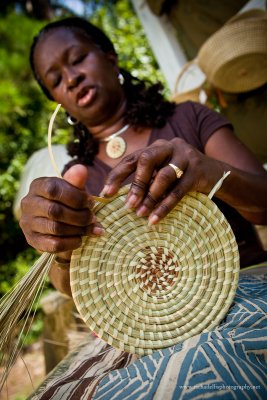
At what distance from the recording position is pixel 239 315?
2.46ft

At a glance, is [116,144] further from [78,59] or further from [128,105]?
[78,59]

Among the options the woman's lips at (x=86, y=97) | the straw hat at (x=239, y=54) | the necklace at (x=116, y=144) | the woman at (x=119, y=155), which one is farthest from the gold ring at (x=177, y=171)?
the straw hat at (x=239, y=54)

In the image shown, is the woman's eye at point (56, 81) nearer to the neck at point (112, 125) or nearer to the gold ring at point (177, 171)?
the neck at point (112, 125)

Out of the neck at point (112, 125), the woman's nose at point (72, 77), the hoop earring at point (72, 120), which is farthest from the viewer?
the hoop earring at point (72, 120)

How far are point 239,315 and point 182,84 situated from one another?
221cm

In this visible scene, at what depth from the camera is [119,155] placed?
1.36 m

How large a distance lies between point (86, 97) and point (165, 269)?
886mm

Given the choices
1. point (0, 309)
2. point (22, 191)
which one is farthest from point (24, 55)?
point (0, 309)

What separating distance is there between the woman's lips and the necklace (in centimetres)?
19

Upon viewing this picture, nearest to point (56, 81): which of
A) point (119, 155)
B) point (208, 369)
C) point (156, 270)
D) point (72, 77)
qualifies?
point (72, 77)

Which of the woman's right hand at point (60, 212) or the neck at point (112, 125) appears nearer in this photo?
the woman's right hand at point (60, 212)

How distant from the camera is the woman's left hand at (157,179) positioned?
724mm

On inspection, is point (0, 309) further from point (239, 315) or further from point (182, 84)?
point (182, 84)

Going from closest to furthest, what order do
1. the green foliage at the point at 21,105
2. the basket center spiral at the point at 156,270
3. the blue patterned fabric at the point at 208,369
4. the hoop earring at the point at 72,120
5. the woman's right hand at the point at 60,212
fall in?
the blue patterned fabric at the point at 208,369
the woman's right hand at the point at 60,212
the basket center spiral at the point at 156,270
the hoop earring at the point at 72,120
the green foliage at the point at 21,105
